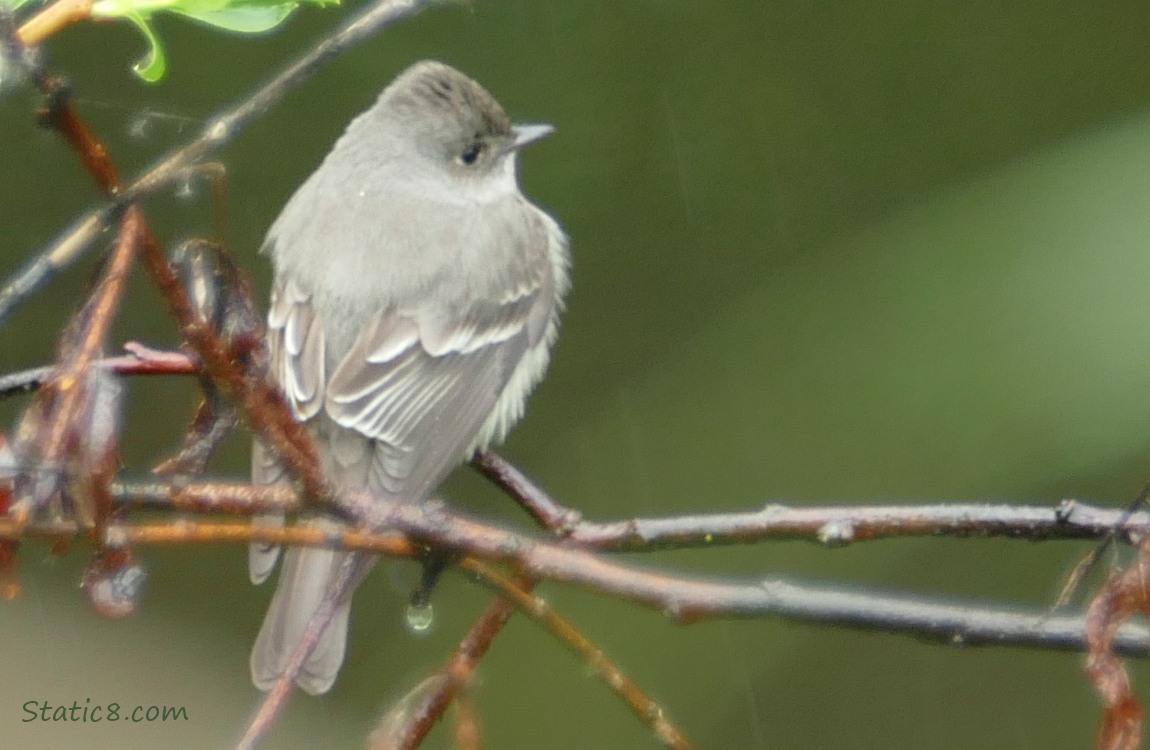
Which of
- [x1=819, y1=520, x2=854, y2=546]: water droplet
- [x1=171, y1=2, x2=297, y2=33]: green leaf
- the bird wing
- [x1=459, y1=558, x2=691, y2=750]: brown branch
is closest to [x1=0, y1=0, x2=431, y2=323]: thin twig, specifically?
[x1=171, y1=2, x2=297, y2=33]: green leaf

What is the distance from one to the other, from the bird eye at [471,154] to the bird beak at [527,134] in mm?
73

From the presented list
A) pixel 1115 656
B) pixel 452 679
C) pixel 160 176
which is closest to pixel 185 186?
pixel 160 176

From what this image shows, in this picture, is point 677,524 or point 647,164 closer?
point 677,524

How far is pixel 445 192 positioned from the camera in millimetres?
3080

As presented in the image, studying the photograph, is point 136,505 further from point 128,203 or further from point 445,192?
point 445,192

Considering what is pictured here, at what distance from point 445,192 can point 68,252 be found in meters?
2.19

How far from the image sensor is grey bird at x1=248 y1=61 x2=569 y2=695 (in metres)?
2.40

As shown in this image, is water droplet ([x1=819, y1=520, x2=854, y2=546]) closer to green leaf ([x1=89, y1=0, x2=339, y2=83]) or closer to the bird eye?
green leaf ([x1=89, y1=0, x2=339, y2=83])

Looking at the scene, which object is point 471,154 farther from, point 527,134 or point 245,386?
point 245,386

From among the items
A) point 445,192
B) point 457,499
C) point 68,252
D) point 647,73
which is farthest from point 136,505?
point 647,73

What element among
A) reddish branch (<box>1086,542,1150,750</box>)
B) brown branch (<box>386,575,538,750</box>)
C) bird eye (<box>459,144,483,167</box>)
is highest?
reddish branch (<box>1086,542,1150,750</box>)

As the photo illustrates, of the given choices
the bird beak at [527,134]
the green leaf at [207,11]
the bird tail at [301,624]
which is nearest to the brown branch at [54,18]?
the green leaf at [207,11]

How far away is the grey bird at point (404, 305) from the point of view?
7.86 feet

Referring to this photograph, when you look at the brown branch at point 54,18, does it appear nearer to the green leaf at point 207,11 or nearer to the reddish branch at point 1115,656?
the green leaf at point 207,11
